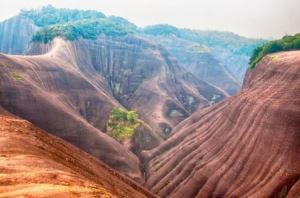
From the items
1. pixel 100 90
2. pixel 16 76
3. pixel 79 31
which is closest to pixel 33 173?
pixel 16 76

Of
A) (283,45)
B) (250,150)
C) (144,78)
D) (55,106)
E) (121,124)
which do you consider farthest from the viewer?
(144,78)

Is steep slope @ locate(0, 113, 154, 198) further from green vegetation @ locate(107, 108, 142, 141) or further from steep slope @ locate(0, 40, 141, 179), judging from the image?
green vegetation @ locate(107, 108, 142, 141)

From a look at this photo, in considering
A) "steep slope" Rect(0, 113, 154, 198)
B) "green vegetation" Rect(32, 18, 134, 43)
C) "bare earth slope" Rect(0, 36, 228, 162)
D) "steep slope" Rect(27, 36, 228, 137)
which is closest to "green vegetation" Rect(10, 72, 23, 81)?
"bare earth slope" Rect(0, 36, 228, 162)

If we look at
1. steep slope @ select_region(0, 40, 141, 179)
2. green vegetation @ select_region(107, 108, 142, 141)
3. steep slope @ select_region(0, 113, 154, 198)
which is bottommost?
green vegetation @ select_region(107, 108, 142, 141)

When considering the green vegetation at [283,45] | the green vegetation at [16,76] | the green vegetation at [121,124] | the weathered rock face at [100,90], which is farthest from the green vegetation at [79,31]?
the green vegetation at [283,45]

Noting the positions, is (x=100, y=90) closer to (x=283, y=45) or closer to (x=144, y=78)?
(x=144, y=78)

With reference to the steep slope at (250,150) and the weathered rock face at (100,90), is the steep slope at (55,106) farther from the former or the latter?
the steep slope at (250,150)
